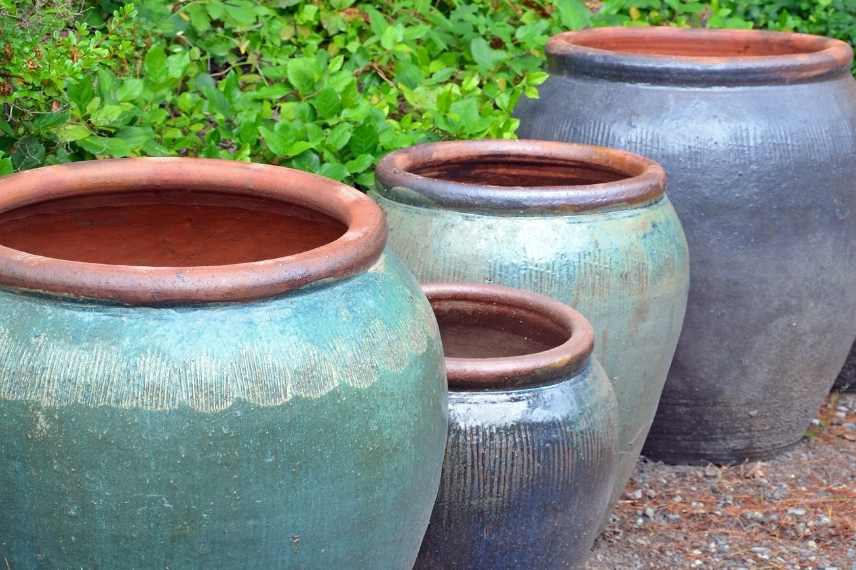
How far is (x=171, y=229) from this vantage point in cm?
243

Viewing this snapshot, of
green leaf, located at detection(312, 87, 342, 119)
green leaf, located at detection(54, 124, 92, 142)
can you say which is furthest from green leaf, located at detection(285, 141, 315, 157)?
green leaf, located at detection(54, 124, 92, 142)

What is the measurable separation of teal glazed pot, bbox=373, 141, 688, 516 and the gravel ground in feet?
1.52

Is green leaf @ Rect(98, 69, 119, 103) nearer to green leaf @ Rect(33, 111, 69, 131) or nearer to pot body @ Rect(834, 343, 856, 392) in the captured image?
green leaf @ Rect(33, 111, 69, 131)

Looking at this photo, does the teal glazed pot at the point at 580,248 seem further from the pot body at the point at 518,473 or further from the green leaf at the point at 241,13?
the green leaf at the point at 241,13

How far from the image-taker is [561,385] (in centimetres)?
247

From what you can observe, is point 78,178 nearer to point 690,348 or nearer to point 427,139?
point 427,139

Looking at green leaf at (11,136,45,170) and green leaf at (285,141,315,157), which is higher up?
green leaf at (11,136,45,170)

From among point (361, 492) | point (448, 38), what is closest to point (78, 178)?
point (361, 492)

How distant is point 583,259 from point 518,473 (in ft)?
1.86

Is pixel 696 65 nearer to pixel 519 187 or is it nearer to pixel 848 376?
pixel 519 187

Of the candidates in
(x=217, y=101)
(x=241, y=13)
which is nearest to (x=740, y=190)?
(x=217, y=101)

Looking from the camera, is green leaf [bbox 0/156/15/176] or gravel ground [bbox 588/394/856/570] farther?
gravel ground [bbox 588/394/856/570]

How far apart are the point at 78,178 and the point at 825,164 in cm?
204

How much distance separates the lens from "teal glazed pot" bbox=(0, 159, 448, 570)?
5.71 ft
